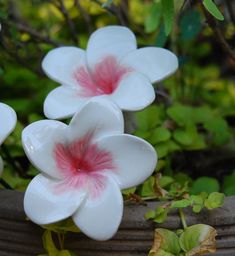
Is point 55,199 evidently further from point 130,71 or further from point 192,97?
point 192,97

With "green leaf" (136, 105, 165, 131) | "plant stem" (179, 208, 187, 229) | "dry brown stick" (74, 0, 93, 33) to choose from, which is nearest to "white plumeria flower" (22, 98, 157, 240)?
"plant stem" (179, 208, 187, 229)

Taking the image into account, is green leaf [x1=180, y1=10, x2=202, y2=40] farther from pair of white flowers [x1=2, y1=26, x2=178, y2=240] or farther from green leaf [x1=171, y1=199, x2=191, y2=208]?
green leaf [x1=171, y1=199, x2=191, y2=208]

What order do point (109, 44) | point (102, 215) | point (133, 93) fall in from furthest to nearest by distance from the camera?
1. point (109, 44)
2. point (133, 93)
3. point (102, 215)

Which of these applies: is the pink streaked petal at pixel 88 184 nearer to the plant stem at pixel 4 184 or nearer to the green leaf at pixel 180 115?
the plant stem at pixel 4 184

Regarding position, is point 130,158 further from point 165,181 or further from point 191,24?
point 191,24

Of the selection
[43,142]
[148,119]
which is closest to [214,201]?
[43,142]

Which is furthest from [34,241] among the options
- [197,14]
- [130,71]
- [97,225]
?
[197,14]
